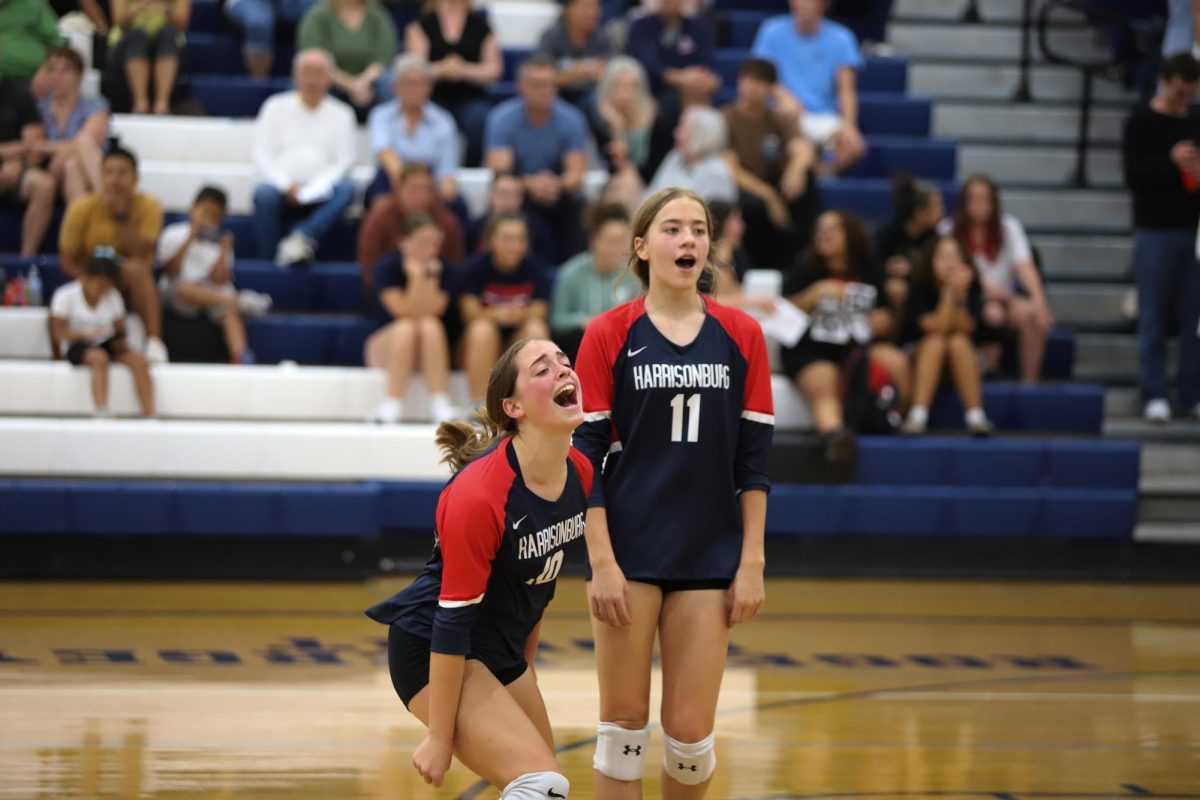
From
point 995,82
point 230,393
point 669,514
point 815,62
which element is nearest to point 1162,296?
point 815,62

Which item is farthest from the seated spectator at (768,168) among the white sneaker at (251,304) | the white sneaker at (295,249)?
the white sneaker at (251,304)

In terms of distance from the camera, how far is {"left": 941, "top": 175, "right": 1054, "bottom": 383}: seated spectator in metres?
8.54

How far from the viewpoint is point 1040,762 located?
4719 millimetres

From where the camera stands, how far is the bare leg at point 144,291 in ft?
25.8

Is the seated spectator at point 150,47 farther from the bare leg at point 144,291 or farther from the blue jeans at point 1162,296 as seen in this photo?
the blue jeans at point 1162,296

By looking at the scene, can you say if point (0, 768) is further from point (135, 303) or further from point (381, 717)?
point (135, 303)

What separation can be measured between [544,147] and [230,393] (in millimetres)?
2267

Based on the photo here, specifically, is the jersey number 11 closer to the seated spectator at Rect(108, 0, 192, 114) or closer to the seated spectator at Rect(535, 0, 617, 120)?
the seated spectator at Rect(535, 0, 617, 120)

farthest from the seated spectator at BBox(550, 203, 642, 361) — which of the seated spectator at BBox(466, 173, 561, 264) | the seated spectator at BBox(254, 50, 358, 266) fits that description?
the seated spectator at BBox(254, 50, 358, 266)

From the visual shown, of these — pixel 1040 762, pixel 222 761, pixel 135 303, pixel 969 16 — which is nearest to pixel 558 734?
pixel 222 761

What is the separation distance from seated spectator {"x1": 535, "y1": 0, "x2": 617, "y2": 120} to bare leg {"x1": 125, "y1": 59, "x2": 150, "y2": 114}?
2.28 metres

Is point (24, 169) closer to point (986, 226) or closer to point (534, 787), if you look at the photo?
point (986, 226)

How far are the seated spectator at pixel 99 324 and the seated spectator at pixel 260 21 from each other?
7.86ft

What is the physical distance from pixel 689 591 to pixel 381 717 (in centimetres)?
192
